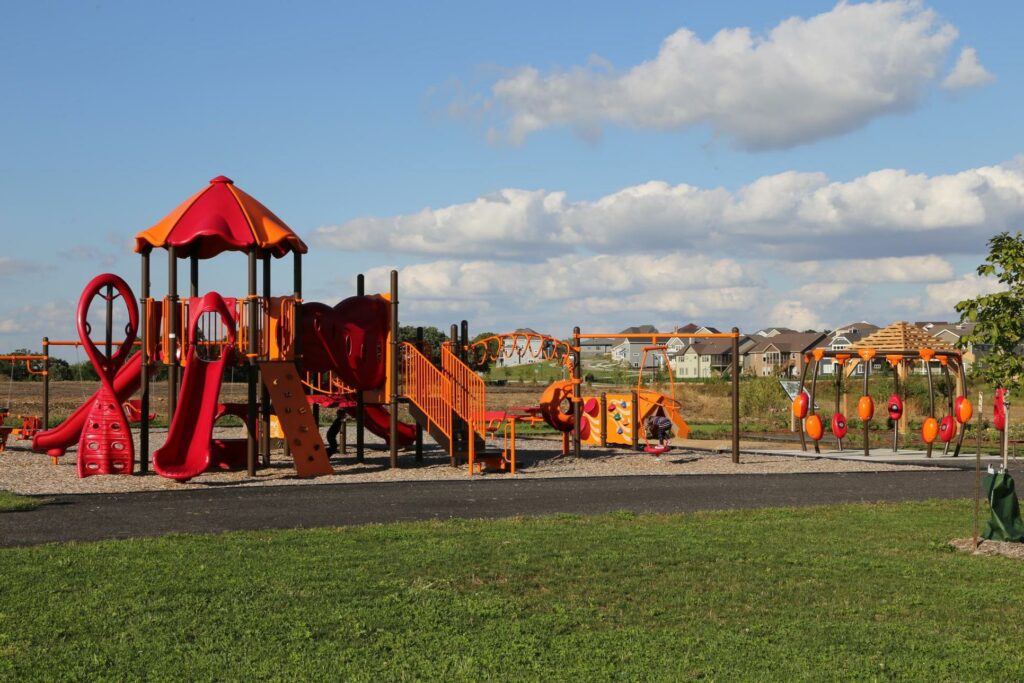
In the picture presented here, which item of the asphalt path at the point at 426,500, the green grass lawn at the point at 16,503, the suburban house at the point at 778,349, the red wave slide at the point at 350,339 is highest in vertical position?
the suburban house at the point at 778,349

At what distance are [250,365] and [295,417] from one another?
1.19m

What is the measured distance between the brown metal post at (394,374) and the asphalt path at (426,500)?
2.95 meters

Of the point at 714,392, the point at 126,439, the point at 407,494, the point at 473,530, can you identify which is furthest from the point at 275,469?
the point at 714,392

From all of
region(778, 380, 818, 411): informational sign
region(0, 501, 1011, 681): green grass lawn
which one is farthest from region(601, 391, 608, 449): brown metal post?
region(0, 501, 1011, 681): green grass lawn

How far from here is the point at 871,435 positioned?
3212 cm

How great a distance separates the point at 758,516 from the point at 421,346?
10.5 meters

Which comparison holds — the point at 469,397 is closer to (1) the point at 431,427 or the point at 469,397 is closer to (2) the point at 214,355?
(1) the point at 431,427

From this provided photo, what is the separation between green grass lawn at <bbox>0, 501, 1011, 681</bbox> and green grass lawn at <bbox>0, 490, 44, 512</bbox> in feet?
12.4

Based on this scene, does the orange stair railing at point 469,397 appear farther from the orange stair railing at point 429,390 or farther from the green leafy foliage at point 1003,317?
the green leafy foliage at point 1003,317

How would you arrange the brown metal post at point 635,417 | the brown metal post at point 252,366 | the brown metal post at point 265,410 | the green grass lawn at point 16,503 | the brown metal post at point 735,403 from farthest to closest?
the brown metal post at point 635,417 < the brown metal post at point 735,403 < the brown metal post at point 265,410 < the brown metal post at point 252,366 < the green grass lawn at point 16,503

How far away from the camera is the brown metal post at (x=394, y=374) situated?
21094 millimetres

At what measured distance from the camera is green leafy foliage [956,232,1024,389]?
34.7ft

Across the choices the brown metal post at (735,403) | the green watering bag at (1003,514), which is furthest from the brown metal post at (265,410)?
the green watering bag at (1003,514)

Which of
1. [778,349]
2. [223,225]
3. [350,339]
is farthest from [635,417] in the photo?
[778,349]
